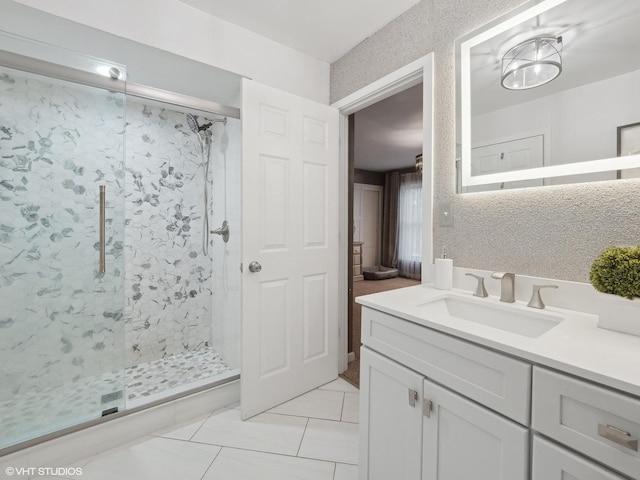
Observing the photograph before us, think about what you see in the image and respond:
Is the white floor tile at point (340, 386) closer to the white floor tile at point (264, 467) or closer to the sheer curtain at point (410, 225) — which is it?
the white floor tile at point (264, 467)

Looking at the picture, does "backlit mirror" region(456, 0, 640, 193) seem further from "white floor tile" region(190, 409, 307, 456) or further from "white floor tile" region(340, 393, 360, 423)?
"white floor tile" region(190, 409, 307, 456)

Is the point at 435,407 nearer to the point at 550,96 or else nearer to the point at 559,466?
the point at 559,466

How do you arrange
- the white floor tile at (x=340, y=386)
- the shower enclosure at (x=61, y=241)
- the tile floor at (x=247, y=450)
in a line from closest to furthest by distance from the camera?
1. the tile floor at (x=247, y=450)
2. the shower enclosure at (x=61, y=241)
3. the white floor tile at (x=340, y=386)

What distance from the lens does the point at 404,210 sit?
668cm

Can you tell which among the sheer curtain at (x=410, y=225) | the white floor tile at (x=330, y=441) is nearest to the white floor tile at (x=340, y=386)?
the white floor tile at (x=330, y=441)

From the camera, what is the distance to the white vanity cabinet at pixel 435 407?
0.79m

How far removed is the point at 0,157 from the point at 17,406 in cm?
128

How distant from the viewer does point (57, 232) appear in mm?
1618

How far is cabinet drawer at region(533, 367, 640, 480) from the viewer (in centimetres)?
61

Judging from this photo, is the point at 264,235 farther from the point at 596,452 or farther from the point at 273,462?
the point at 596,452

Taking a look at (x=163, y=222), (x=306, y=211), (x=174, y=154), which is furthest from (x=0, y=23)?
(x=306, y=211)

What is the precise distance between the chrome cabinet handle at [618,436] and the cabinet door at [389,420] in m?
0.46

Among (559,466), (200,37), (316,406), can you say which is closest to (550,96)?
(559,466)

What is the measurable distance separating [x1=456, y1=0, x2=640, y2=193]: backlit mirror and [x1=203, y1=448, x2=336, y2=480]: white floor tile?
1543 millimetres
